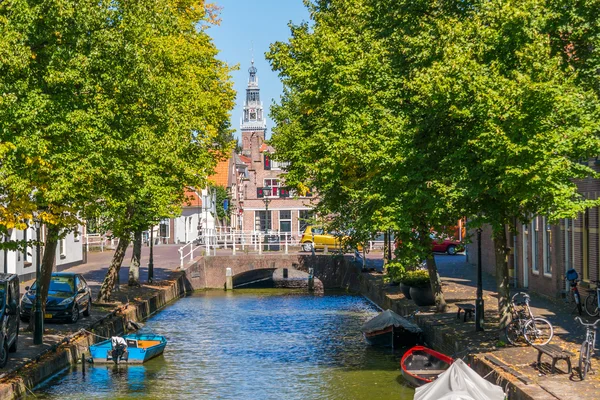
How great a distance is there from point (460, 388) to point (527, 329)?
6.63 m

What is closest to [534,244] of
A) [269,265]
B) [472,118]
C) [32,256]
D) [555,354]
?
[472,118]

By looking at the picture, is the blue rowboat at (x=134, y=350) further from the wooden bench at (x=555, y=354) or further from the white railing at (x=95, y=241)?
the white railing at (x=95, y=241)

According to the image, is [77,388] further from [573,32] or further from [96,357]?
[573,32]

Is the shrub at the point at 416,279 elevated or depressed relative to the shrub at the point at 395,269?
depressed

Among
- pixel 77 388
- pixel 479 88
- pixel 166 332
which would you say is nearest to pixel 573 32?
pixel 479 88

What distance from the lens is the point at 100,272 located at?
53156 millimetres

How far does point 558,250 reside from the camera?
111 ft

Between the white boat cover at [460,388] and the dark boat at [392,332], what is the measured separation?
1209 cm

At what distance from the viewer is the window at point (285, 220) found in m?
91.4

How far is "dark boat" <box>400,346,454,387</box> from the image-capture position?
22.8 metres

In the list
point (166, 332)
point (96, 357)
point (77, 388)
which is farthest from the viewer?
point (166, 332)

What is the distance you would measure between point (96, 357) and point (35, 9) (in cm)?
1035

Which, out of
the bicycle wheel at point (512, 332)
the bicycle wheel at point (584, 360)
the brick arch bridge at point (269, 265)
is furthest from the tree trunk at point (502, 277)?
the brick arch bridge at point (269, 265)

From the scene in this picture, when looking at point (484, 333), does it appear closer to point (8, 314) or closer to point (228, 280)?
point (8, 314)
